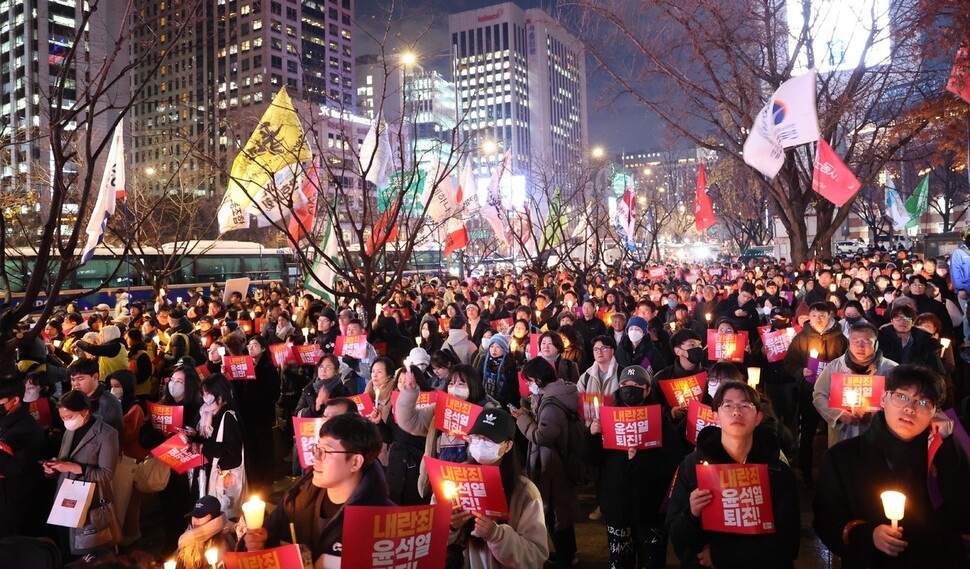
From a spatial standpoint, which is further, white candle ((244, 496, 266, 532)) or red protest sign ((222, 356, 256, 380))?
red protest sign ((222, 356, 256, 380))

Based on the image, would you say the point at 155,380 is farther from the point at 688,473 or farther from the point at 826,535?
the point at 826,535

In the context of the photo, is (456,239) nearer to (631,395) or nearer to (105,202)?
(105,202)

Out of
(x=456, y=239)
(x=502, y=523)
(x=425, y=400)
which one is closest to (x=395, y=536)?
(x=502, y=523)

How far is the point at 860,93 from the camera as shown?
738 inches

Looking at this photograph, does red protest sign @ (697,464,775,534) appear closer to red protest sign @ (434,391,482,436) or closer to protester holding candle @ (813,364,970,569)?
protester holding candle @ (813,364,970,569)

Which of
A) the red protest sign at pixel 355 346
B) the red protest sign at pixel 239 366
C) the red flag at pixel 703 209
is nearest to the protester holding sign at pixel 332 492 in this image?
the red protest sign at pixel 355 346

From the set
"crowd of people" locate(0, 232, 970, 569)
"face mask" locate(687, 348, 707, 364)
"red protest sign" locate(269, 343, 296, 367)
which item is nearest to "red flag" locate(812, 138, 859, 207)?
"crowd of people" locate(0, 232, 970, 569)

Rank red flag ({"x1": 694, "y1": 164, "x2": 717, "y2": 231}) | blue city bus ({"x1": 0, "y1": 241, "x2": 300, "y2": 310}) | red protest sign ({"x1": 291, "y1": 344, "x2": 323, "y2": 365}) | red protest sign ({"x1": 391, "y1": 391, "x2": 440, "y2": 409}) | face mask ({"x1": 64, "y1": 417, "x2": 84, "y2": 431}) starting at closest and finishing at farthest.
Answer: face mask ({"x1": 64, "y1": 417, "x2": 84, "y2": 431}) < red protest sign ({"x1": 391, "y1": 391, "x2": 440, "y2": 409}) < red protest sign ({"x1": 291, "y1": 344, "x2": 323, "y2": 365}) < blue city bus ({"x1": 0, "y1": 241, "x2": 300, "y2": 310}) < red flag ({"x1": 694, "y1": 164, "x2": 717, "y2": 231})

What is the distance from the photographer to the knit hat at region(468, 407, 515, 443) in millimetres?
3773

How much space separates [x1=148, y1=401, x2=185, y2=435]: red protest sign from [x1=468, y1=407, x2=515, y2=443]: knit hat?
3.21m

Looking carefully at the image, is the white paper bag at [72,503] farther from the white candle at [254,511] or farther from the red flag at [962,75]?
the red flag at [962,75]

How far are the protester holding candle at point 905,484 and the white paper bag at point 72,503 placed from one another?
194 inches

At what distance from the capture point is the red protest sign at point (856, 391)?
5227 millimetres

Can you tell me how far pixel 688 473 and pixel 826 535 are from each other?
74 centimetres
